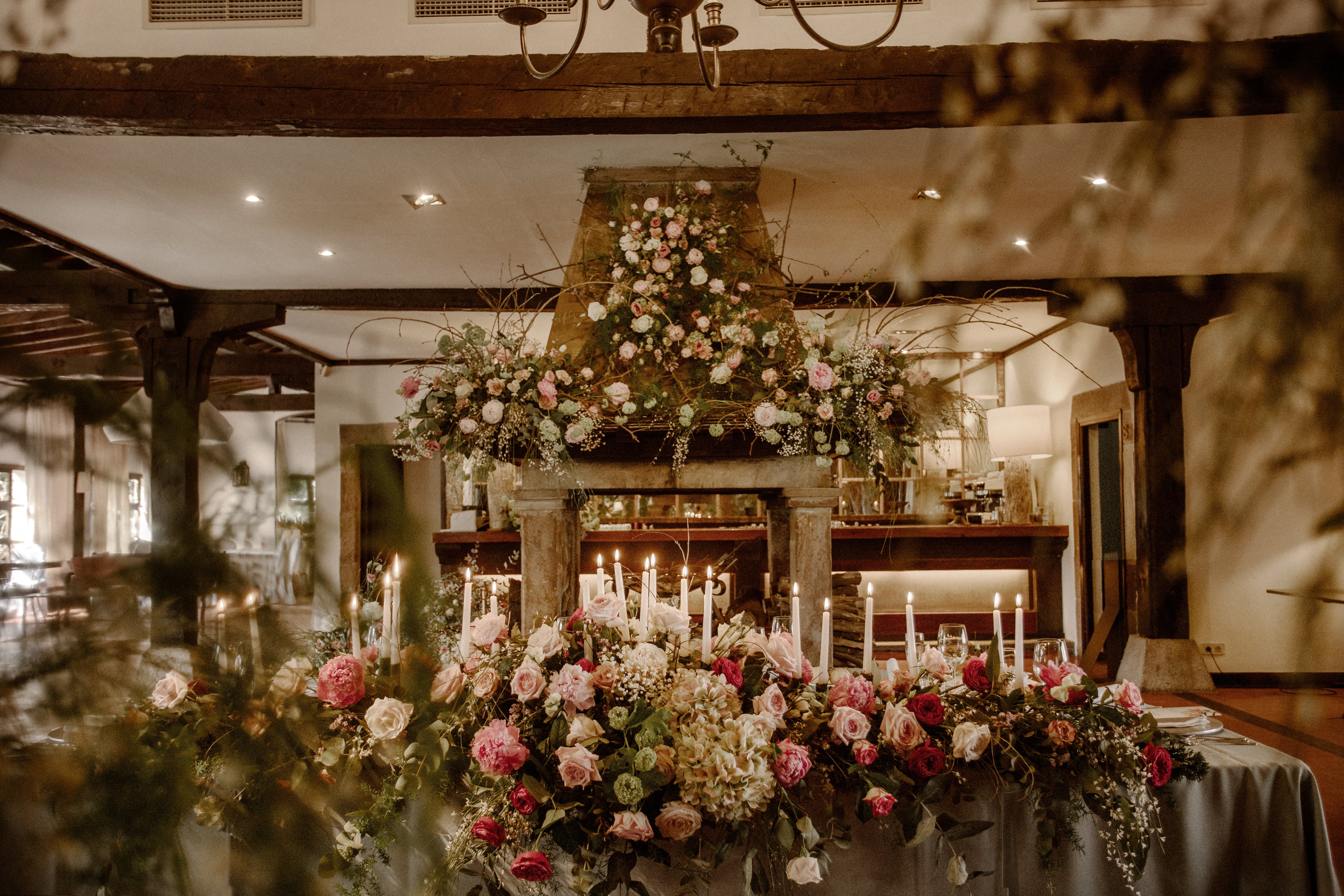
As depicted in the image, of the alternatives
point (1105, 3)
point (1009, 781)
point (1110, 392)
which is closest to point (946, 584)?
point (1110, 392)

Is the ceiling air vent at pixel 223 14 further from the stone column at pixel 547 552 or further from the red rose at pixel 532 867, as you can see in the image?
the red rose at pixel 532 867

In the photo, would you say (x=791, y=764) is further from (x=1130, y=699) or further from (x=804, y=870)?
(x=1130, y=699)

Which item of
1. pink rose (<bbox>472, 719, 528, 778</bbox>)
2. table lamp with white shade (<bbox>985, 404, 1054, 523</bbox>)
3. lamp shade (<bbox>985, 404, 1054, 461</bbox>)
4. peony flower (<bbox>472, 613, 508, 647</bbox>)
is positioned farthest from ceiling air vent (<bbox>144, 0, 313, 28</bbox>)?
lamp shade (<bbox>985, 404, 1054, 461</bbox>)

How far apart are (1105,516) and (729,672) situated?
230 inches

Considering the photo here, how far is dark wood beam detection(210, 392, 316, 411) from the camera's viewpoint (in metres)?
1.00

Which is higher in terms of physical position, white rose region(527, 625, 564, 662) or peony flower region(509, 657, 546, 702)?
white rose region(527, 625, 564, 662)

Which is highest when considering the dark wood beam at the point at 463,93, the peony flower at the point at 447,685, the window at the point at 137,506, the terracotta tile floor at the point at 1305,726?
the dark wood beam at the point at 463,93

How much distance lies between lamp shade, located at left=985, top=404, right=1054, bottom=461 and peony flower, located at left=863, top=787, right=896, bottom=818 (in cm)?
529

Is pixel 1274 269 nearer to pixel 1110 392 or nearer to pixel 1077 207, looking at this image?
pixel 1077 207

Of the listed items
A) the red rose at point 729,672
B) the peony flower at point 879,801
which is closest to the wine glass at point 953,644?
the peony flower at point 879,801

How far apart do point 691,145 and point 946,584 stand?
4.22m

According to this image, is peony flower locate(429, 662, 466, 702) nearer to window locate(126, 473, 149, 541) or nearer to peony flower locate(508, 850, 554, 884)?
window locate(126, 473, 149, 541)

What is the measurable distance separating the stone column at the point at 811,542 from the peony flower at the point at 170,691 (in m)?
3.65

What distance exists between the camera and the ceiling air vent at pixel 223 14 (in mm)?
2893
